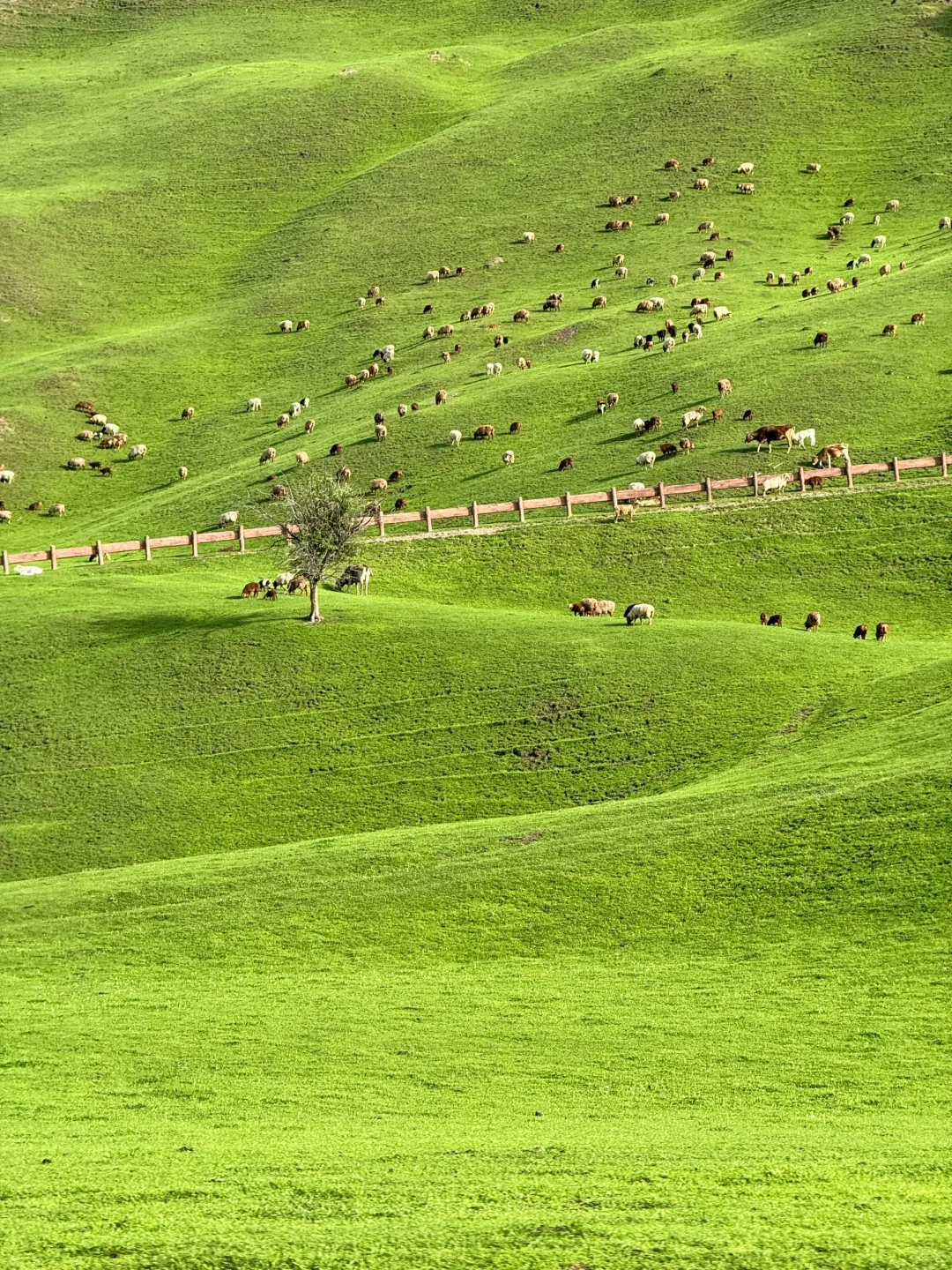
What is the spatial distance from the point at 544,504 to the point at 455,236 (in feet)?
197

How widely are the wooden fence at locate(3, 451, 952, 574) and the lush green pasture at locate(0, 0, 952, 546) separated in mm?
2421

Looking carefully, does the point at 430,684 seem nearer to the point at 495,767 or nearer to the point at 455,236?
the point at 495,767

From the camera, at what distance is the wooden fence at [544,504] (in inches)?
3066

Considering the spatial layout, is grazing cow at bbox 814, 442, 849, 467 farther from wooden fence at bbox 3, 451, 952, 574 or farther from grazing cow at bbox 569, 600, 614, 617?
grazing cow at bbox 569, 600, 614, 617

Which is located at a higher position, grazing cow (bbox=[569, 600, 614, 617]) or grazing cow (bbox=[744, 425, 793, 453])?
grazing cow (bbox=[744, 425, 793, 453])

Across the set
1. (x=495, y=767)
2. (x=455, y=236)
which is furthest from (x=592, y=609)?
(x=455, y=236)

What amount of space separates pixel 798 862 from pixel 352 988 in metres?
11.3

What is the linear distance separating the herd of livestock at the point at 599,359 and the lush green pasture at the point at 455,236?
2.80 feet

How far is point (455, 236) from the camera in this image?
436 feet

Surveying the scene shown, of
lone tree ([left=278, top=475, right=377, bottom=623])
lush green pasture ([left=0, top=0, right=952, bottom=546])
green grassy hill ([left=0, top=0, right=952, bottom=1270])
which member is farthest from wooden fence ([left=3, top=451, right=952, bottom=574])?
lone tree ([left=278, top=475, right=377, bottom=623])

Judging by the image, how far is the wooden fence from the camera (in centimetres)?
7788

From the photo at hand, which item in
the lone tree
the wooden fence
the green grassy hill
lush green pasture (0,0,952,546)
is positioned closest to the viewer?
the green grassy hill

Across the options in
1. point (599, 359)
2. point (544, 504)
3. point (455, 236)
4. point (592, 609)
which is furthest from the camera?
point (455, 236)

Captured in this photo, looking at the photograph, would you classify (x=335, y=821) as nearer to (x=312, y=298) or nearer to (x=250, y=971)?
(x=250, y=971)
